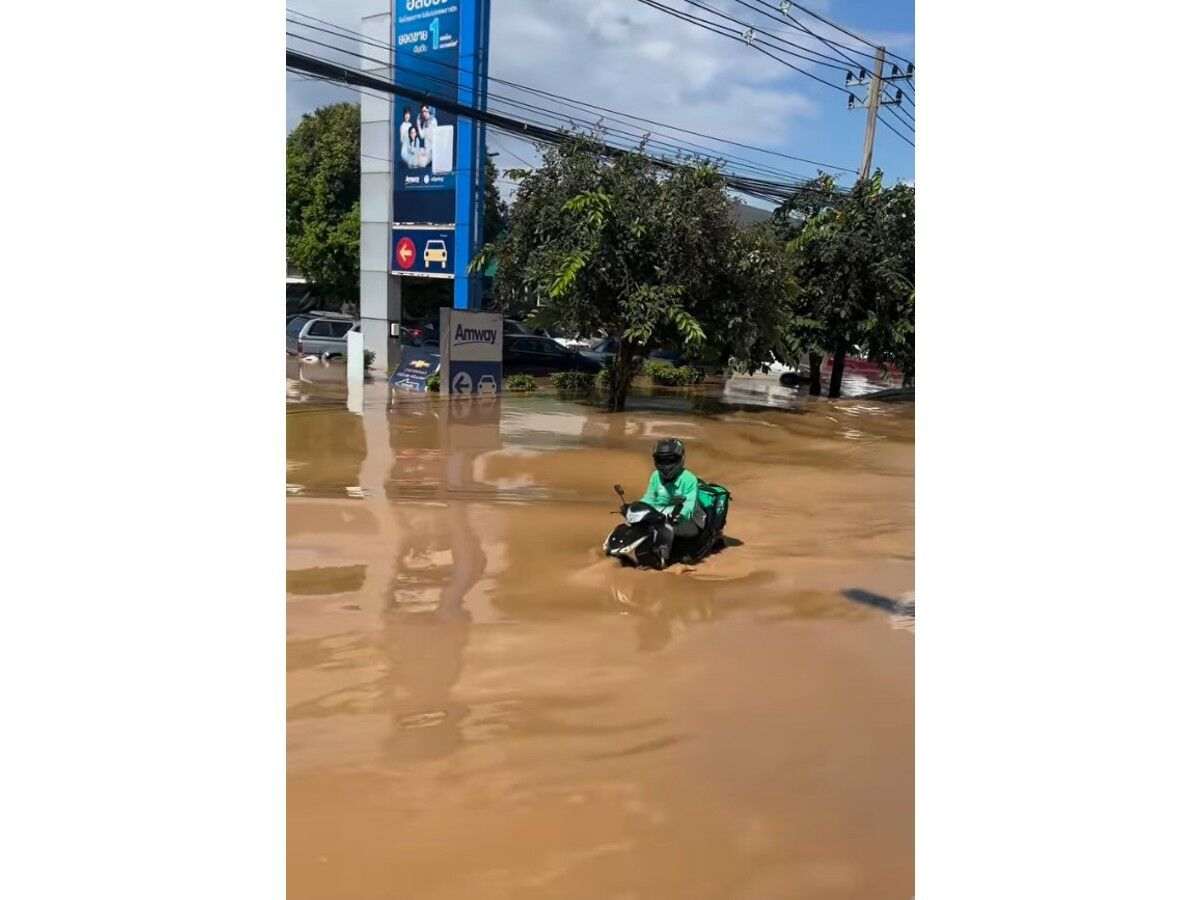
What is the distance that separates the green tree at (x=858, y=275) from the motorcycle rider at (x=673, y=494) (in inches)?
559

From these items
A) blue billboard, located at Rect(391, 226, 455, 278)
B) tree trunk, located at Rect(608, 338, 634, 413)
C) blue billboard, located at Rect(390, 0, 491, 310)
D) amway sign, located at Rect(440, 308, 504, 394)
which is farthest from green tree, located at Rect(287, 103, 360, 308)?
tree trunk, located at Rect(608, 338, 634, 413)

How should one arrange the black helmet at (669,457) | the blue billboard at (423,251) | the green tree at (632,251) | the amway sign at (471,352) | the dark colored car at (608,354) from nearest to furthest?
the black helmet at (669,457), the green tree at (632,251), the amway sign at (471,352), the blue billboard at (423,251), the dark colored car at (608,354)

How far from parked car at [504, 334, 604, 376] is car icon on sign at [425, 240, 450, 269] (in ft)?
8.69

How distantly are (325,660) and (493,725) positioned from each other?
121cm

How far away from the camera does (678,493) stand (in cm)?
720

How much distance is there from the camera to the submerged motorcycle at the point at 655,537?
705cm

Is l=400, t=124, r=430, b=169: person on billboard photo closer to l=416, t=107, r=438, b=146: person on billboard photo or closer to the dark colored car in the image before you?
l=416, t=107, r=438, b=146: person on billboard photo

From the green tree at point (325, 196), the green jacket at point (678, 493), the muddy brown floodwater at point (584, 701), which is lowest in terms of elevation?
the muddy brown floodwater at point (584, 701)

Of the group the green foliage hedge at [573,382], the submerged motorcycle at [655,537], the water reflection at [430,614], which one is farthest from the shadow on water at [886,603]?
the green foliage hedge at [573,382]

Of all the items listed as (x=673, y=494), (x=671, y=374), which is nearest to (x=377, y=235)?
(x=671, y=374)

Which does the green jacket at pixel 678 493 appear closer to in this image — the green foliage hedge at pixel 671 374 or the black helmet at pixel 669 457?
the black helmet at pixel 669 457

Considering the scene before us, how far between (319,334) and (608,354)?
24.7 ft

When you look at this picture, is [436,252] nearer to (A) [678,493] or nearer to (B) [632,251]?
(B) [632,251]

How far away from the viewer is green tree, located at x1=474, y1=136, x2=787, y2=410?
15.9 metres
